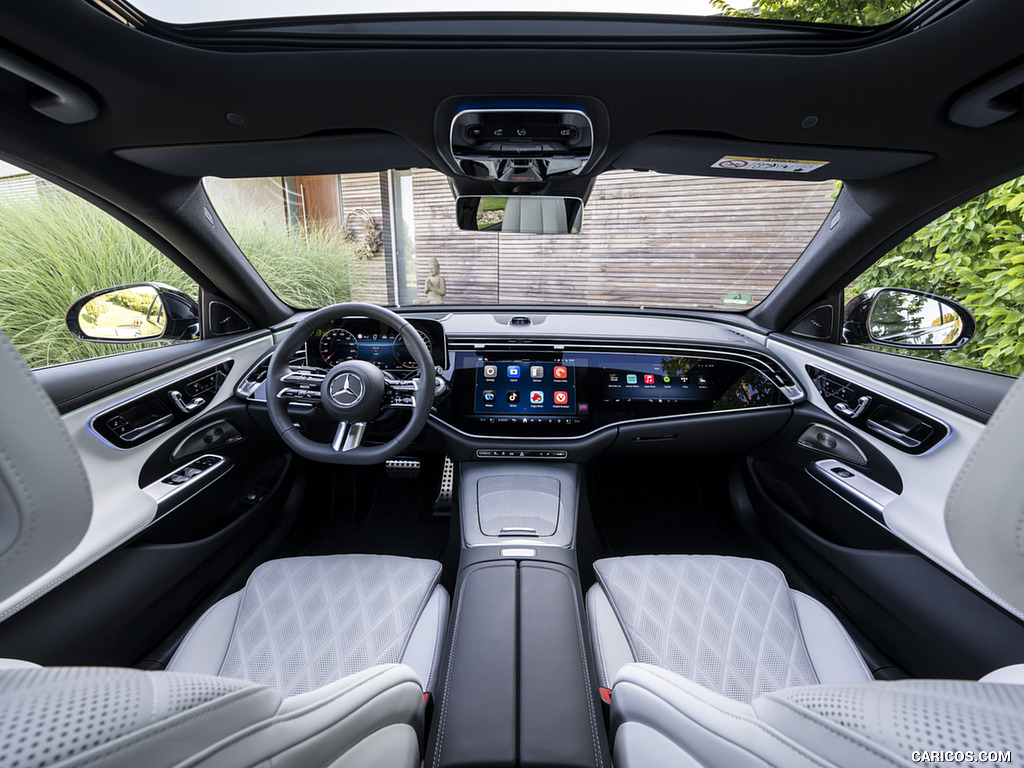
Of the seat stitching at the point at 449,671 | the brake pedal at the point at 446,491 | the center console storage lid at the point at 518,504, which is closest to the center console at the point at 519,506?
the center console storage lid at the point at 518,504

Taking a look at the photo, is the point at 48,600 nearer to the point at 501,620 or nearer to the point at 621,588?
the point at 501,620

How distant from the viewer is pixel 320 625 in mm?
1375

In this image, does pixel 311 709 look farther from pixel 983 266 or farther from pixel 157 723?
pixel 983 266

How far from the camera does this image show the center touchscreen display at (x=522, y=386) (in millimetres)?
2221

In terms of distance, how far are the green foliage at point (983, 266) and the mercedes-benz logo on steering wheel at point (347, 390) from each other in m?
2.16

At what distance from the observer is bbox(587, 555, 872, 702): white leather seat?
127cm

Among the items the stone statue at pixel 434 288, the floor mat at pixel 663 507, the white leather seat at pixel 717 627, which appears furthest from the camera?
the stone statue at pixel 434 288

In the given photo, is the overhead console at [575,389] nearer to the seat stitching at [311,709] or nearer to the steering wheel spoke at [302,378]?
the steering wheel spoke at [302,378]

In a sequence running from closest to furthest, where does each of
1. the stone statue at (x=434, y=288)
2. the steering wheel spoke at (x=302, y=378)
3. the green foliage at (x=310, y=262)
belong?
the steering wheel spoke at (x=302, y=378)
the stone statue at (x=434, y=288)
the green foliage at (x=310, y=262)

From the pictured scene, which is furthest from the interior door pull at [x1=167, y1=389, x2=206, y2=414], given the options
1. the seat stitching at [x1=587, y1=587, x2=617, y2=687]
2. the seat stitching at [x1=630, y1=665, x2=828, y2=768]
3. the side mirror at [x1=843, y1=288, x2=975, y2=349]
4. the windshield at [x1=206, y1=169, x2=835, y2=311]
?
the side mirror at [x1=843, y1=288, x2=975, y2=349]

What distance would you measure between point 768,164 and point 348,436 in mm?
1752

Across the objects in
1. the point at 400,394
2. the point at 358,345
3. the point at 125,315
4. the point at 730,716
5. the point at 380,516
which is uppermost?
the point at 125,315

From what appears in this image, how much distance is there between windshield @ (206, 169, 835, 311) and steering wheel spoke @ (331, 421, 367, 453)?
105 cm

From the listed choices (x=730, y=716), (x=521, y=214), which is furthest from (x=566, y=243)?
(x=730, y=716)
